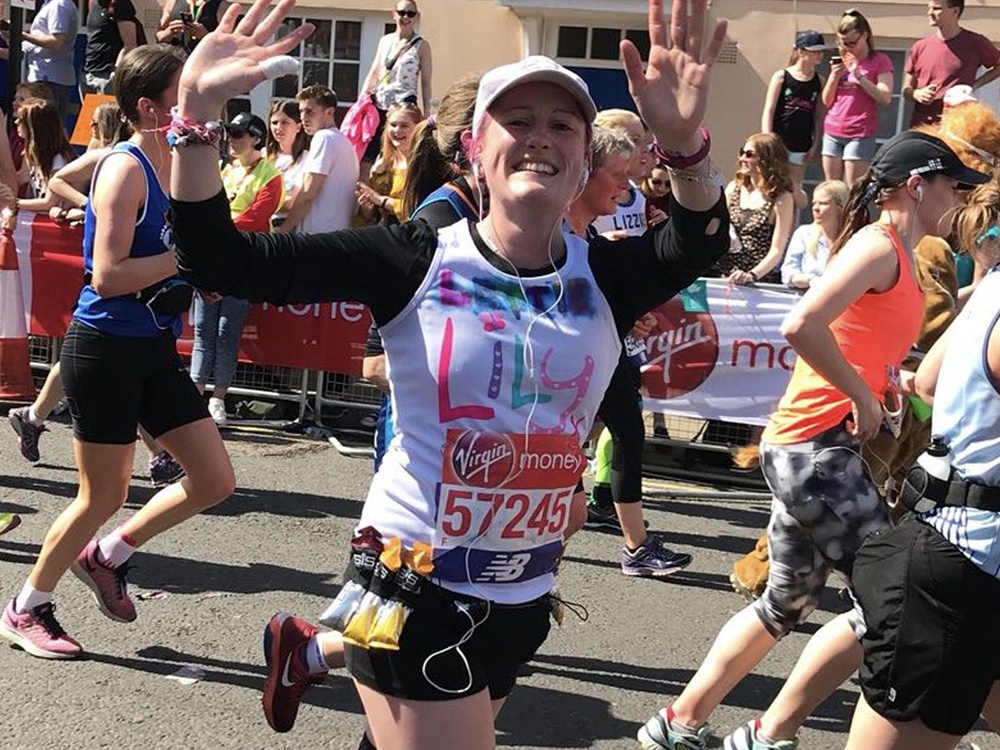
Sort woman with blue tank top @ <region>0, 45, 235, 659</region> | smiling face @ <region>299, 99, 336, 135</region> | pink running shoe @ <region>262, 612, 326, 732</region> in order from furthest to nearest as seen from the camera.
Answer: smiling face @ <region>299, 99, 336, 135</region>
woman with blue tank top @ <region>0, 45, 235, 659</region>
pink running shoe @ <region>262, 612, 326, 732</region>

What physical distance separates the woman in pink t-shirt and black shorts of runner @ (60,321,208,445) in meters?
8.01

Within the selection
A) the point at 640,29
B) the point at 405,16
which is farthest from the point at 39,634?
the point at 640,29

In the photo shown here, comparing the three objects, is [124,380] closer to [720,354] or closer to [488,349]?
[488,349]

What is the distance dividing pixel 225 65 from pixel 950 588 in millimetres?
1903

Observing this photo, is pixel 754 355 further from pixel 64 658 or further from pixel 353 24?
pixel 353 24

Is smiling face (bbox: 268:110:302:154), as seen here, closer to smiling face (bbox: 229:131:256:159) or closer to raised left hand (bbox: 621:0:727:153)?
→ smiling face (bbox: 229:131:256:159)

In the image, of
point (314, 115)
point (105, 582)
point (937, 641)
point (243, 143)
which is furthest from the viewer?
point (314, 115)

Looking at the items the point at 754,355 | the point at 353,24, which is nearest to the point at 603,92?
the point at 353,24

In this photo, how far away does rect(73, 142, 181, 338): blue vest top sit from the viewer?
503 cm

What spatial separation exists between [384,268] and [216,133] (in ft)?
1.37

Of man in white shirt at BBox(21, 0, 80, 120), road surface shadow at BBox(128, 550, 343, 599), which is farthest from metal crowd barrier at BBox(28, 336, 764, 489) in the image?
man in white shirt at BBox(21, 0, 80, 120)

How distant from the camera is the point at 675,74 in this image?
2.82m

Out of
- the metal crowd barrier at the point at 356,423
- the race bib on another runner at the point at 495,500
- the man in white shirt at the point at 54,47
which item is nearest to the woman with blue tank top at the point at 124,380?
the race bib on another runner at the point at 495,500

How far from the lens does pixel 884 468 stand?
485 centimetres
